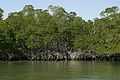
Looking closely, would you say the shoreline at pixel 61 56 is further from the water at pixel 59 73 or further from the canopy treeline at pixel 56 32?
the water at pixel 59 73

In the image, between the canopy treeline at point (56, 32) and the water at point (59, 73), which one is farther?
the canopy treeline at point (56, 32)

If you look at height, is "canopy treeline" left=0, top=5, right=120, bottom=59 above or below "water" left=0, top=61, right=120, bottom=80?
above

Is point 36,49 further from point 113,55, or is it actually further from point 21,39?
point 113,55

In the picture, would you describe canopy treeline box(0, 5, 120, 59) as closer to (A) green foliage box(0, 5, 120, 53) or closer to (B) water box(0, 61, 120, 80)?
(A) green foliage box(0, 5, 120, 53)

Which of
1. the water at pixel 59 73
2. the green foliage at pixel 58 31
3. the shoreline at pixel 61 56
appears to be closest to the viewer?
the water at pixel 59 73

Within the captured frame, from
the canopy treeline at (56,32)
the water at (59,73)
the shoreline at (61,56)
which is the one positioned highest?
the canopy treeline at (56,32)

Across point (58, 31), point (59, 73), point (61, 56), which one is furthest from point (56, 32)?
point (59, 73)

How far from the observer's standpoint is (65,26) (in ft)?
213

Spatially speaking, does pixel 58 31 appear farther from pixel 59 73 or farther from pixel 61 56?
pixel 59 73

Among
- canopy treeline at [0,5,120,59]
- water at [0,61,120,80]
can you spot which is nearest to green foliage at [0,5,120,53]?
canopy treeline at [0,5,120,59]

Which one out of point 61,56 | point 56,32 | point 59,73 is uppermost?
point 56,32

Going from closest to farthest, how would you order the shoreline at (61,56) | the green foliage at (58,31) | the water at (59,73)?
the water at (59,73)
the green foliage at (58,31)
the shoreline at (61,56)

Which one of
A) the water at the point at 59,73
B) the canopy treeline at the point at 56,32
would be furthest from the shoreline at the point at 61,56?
the water at the point at 59,73

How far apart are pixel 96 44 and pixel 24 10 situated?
14.4 m
